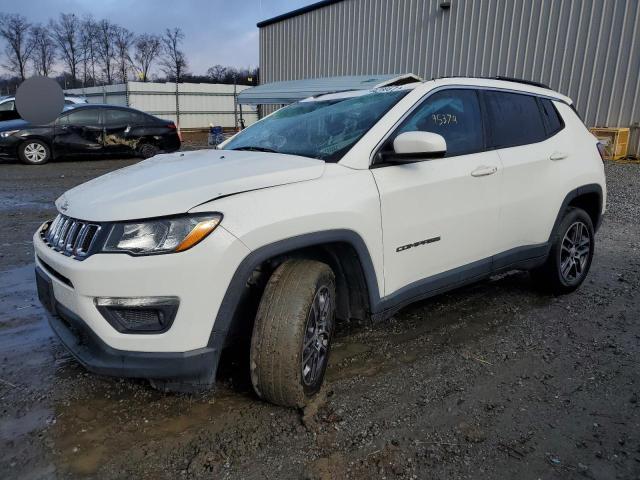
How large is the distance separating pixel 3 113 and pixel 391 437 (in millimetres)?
16618

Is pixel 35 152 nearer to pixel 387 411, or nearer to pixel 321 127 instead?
pixel 321 127

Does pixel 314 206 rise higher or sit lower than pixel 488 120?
lower

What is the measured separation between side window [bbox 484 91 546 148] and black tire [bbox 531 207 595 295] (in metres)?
0.76

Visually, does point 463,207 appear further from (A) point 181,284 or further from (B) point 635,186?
(B) point 635,186

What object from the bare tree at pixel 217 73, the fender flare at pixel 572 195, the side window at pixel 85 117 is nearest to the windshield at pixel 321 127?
the fender flare at pixel 572 195

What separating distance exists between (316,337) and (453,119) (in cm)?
172

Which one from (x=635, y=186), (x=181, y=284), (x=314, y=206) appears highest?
(x=314, y=206)

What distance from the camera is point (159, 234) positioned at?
2.27 metres

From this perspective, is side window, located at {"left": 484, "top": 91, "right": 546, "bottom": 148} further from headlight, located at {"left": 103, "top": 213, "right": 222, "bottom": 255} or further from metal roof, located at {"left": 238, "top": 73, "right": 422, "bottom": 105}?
metal roof, located at {"left": 238, "top": 73, "right": 422, "bottom": 105}

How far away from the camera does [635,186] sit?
9875mm

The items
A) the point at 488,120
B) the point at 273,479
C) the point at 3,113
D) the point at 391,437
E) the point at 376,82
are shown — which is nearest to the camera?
the point at 273,479

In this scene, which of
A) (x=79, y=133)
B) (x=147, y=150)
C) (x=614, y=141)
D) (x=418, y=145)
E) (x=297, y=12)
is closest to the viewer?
(x=418, y=145)

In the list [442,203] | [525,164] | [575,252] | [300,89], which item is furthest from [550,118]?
[300,89]

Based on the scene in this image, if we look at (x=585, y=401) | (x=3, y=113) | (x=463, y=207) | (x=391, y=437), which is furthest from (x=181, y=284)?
(x=3, y=113)
